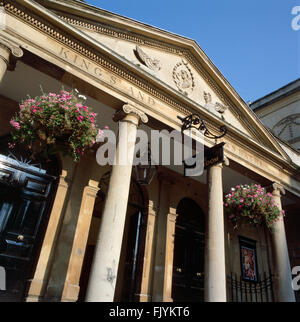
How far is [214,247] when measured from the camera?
5543 mm

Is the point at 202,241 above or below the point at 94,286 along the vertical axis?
above

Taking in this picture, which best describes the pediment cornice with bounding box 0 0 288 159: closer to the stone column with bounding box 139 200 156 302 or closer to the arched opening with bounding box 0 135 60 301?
the arched opening with bounding box 0 135 60 301

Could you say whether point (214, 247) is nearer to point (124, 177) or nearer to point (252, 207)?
point (252, 207)

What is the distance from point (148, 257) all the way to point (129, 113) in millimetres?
4245

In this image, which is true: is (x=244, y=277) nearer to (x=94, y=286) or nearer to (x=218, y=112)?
(x=218, y=112)

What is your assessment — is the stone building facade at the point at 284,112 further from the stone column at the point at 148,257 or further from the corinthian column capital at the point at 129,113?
the corinthian column capital at the point at 129,113

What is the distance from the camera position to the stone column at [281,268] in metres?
6.62

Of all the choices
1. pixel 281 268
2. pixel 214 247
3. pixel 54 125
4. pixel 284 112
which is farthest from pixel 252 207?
pixel 284 112

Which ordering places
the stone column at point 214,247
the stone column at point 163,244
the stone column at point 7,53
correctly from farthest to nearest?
the stone column at point 163,244
the stone column at point 214,247
the stone column at point 7,53

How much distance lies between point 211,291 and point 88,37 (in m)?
5.57

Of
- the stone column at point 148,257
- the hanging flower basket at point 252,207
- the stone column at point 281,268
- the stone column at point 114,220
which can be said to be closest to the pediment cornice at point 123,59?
the stone column at point 114,220

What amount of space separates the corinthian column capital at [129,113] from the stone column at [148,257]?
10.8ft
